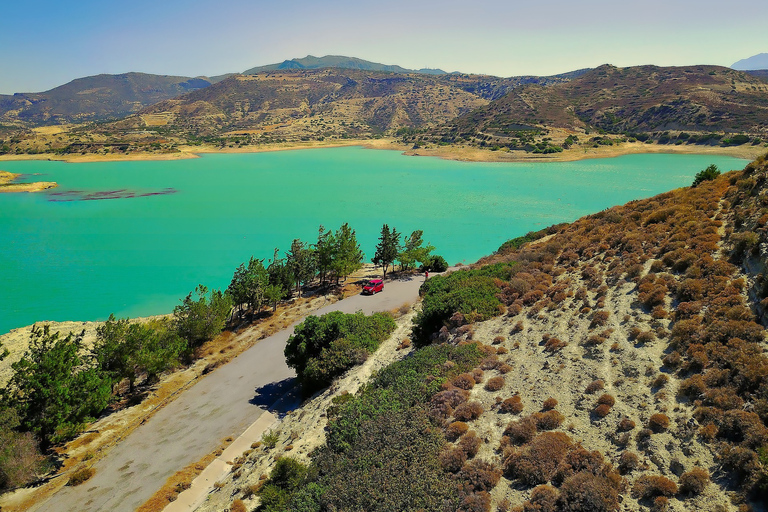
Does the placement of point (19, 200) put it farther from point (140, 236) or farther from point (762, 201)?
point (762, 201)

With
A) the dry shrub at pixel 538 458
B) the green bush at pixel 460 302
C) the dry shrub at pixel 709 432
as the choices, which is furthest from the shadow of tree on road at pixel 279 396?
the dry shrub at pixel 709 432

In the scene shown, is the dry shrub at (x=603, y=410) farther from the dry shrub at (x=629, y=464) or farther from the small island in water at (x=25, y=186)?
the small island in water at (x=25, y=186)

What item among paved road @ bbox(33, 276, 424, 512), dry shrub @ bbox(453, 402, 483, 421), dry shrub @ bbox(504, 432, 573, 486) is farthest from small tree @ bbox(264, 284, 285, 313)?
dry shrub @ bbox(504, 432, 573, 486)

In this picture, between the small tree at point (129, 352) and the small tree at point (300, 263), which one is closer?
the small tree at point (129, 352)

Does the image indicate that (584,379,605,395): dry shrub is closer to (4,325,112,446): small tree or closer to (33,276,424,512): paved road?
(33,276,424,512): paved road

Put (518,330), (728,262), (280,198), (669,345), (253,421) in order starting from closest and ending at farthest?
(669,345) < (728,262) < (518,330) < (253,421) < (280,198)

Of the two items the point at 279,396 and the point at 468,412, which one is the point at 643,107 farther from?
the point at 468,412

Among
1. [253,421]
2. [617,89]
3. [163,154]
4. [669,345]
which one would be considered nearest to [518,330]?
[669,345]
